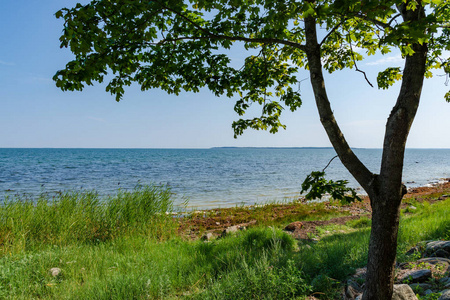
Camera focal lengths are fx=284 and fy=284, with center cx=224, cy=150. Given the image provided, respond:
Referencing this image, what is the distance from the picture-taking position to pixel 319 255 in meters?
5.12

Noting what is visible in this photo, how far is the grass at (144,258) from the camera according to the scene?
3.74 metres

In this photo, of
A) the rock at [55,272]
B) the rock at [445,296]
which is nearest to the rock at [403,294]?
the rock at [445,296]

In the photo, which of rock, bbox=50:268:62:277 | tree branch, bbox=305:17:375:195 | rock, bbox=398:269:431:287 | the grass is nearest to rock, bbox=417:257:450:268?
the grass

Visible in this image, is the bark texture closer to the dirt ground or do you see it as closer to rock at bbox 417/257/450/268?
rock at bbox 417/257/450/268

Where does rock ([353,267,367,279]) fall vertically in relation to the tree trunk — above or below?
below

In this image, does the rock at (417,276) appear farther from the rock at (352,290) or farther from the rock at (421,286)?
the rock at (352,290)

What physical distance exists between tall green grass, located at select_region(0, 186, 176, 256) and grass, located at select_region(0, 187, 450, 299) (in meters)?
0.03

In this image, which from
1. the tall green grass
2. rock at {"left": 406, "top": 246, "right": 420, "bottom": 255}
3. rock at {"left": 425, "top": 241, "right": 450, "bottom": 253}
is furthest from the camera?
the tall green grass

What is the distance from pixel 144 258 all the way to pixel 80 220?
3176mm

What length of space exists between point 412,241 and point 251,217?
8.01m

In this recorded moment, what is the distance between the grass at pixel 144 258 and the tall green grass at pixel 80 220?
3cm

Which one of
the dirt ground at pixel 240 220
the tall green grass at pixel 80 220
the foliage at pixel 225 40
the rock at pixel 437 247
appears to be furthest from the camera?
the dirt ground at pixel 240 220

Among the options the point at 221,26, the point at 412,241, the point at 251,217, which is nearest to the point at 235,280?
the point at 221,26

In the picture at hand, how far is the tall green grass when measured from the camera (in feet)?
22.4
